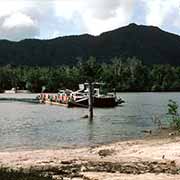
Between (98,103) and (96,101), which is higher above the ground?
(96,101)

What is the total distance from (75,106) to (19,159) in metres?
76.5

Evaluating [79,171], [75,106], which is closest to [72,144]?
[79,171]

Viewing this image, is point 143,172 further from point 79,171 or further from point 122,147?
point 122,147

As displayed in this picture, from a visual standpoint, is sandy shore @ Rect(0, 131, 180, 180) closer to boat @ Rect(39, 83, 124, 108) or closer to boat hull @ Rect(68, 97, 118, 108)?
boat hull @ Rect(68, 97, 118, 108)

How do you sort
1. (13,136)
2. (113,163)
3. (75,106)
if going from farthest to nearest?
(75,106), (13,136), (113,163)

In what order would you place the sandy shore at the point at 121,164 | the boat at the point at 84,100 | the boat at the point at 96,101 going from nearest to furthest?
1. the sandy shore at the point at 121,164
2. the boat at the point at 96,101
3. the boat at the point at 84,100

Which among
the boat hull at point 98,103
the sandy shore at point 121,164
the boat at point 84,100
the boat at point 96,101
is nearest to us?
the sandy shore at point 121,164

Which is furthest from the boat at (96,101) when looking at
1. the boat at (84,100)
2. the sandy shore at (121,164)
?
the sandy shore at (121,164)

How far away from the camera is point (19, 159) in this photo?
24844 mm

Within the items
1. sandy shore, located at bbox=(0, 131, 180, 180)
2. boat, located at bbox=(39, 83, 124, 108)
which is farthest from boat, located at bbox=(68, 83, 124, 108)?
sandy shore, located at bbox=(0, 131, 180, 180)

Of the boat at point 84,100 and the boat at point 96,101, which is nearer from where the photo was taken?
the boat at point 96,101

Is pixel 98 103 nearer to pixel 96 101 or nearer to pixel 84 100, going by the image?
pixel 96 101

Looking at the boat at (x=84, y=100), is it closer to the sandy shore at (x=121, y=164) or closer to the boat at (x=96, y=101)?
the boat at (x=96, y=101)

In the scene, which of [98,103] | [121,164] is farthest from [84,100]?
[121,164]
